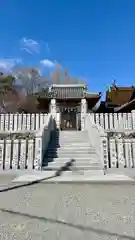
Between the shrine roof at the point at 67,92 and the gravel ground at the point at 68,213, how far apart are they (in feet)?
42.2

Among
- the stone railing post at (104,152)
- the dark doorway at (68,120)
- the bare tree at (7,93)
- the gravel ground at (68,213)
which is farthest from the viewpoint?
the bare tree at (7,93)

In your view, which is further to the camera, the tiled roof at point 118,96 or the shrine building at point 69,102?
the tiled roof at point 118,96

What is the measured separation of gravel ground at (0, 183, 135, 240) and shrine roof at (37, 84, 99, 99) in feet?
42.2

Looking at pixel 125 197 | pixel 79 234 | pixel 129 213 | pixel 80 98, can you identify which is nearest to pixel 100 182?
pixel 125 197

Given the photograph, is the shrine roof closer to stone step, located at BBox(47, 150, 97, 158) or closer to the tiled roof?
the tiled roof

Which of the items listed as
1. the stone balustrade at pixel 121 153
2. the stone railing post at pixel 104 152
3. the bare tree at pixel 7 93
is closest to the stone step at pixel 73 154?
the stone railing post at pixel 104 152

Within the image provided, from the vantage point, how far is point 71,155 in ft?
27.6

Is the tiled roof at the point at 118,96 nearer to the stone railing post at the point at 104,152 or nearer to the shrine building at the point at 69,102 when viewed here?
the shrine building at the point at 69,102

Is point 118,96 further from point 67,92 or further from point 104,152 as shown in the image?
point 104,152

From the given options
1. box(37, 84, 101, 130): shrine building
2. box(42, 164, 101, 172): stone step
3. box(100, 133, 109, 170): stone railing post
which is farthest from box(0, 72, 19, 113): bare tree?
box(100, 133, 109, 170): stone railing post

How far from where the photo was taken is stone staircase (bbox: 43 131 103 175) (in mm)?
7230

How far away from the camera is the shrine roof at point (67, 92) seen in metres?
16.8

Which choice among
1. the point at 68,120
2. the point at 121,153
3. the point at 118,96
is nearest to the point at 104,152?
the point at 121,153

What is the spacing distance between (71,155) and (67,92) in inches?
432
